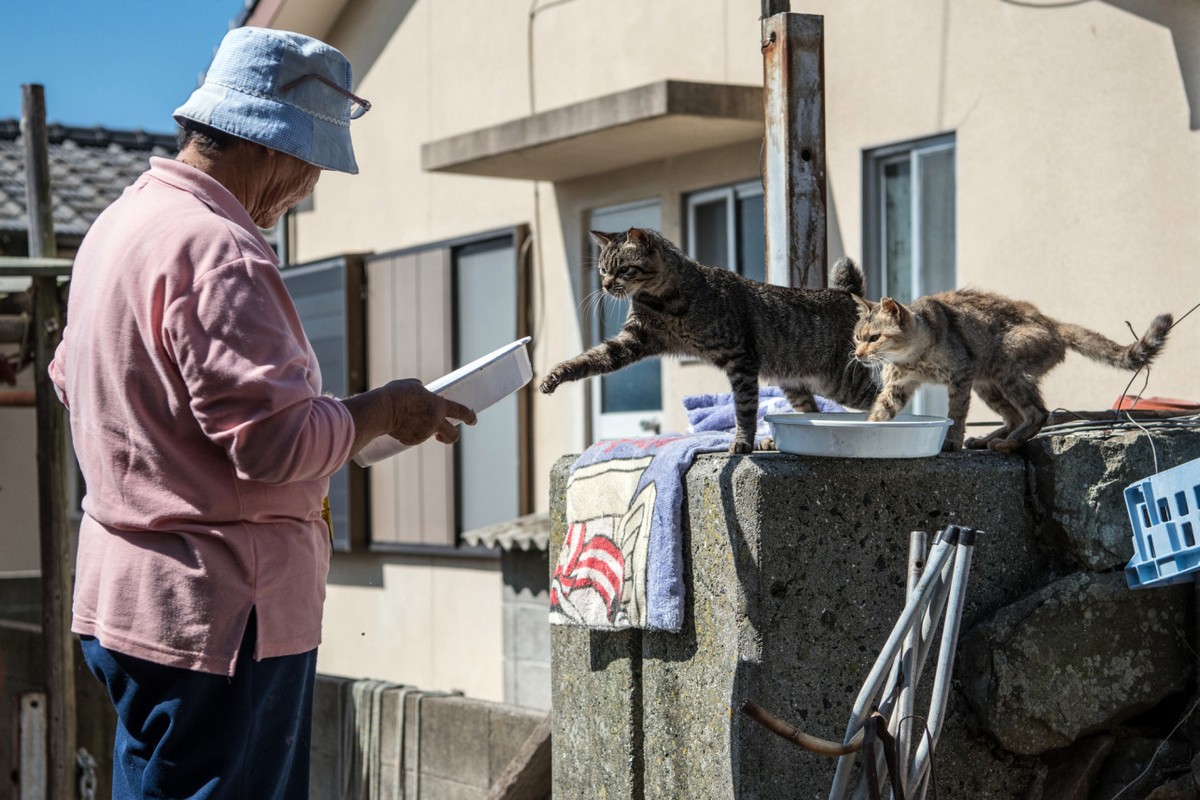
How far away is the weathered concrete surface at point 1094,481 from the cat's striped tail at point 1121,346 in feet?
0.68

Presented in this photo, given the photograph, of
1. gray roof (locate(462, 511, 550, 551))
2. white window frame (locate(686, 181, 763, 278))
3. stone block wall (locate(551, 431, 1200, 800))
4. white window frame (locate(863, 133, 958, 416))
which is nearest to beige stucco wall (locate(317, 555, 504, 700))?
gray roof (locate(462, 511, 550, 551))

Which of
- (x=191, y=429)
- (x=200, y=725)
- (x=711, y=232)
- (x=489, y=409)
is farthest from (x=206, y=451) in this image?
(x=489, y=409)

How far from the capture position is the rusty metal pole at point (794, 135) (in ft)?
13.0

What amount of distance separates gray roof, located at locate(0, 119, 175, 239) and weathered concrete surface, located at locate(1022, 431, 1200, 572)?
29.7 feet

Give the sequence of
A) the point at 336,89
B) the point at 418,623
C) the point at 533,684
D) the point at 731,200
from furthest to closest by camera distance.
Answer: the point at 418,623
the point at 533,684
the point at 731,200
the point at 336,89

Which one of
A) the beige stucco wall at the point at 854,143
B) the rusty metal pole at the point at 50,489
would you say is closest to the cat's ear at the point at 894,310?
the beige stucco wall at the point at 854,143

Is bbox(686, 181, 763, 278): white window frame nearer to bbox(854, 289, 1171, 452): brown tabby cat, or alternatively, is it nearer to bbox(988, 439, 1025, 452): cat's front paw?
bbox(854, 289, 1171, 452): brown tabby cat

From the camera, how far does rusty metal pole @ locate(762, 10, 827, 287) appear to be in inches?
156

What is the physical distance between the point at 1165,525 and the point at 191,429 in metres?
2.13

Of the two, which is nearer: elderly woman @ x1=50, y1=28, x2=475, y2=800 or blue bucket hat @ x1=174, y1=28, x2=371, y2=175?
elderly woman @ x1=50, y1=28, x2=475, y2=800

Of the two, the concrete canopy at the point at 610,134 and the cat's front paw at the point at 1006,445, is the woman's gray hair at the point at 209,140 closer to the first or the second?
the cat's front paw at the point at 1006,445

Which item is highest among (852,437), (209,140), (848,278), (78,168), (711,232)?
(78,168)

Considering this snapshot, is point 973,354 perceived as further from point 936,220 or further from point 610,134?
point 610,134

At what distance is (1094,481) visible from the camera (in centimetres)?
346
